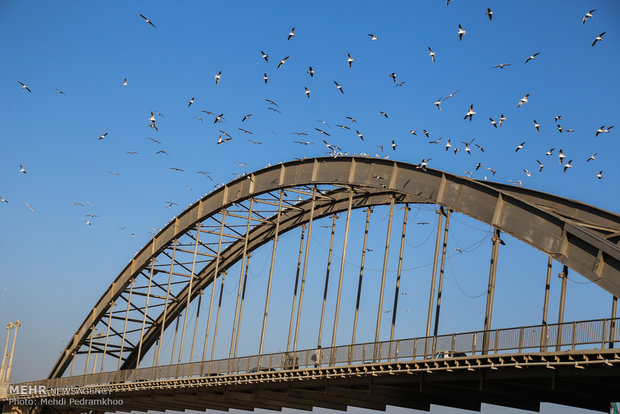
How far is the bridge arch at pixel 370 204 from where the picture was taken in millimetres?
33594

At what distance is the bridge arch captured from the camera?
33594 mm

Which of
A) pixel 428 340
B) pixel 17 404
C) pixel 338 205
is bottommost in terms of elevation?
pixel 17 404

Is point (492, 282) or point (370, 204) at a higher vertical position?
point (370, 204)

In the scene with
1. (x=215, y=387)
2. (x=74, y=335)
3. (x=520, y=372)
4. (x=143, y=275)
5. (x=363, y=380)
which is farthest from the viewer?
(x=74, y=335)

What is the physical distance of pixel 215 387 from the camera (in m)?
54.4

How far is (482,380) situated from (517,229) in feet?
21.6

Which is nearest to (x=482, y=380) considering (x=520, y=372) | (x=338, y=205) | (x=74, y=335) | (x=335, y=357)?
(x=520, y=372)

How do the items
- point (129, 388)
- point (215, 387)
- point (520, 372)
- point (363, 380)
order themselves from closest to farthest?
point (520, 372) < point (363, 380) < point (215, 387) < point (129, 388)

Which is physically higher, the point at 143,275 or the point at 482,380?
the point at 143,275

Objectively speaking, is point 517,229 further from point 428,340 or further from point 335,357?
point 335,357

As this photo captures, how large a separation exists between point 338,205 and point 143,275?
24.5m

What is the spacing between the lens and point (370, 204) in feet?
173

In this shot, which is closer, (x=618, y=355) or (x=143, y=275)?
(x=618, y=355)

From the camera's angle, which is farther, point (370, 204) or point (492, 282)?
point (370, 204)
